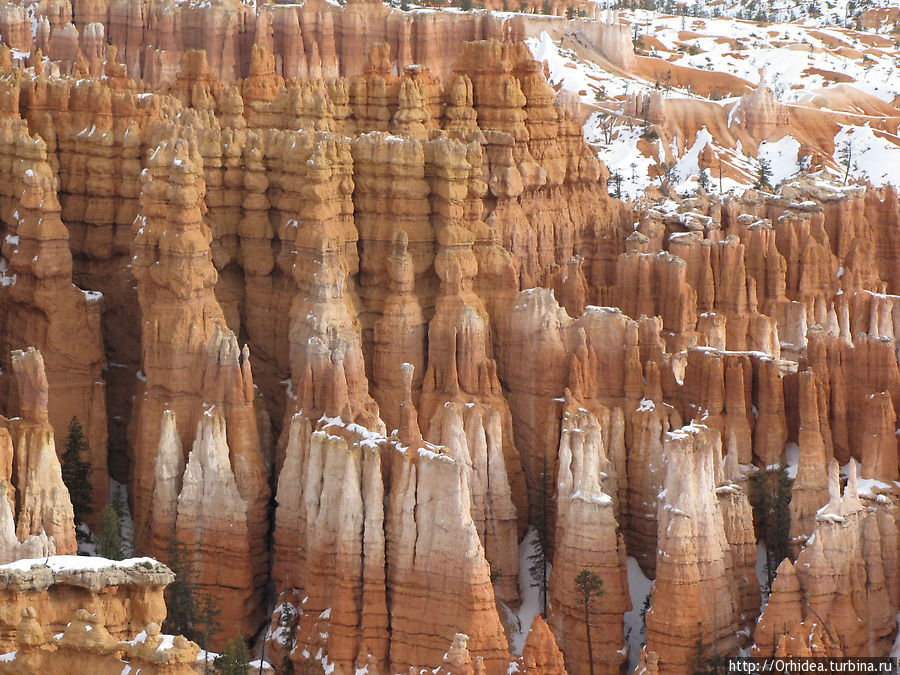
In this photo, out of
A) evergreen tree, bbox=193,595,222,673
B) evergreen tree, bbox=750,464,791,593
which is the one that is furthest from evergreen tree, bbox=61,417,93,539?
evergreen tree, bbox=750,464,791,593

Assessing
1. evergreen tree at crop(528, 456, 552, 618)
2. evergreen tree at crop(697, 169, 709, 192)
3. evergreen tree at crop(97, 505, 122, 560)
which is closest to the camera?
evergreen tree at crop(97, 505, 122, 560)

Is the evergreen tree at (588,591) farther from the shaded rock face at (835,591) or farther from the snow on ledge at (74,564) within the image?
the snow on ledge at (74,564)

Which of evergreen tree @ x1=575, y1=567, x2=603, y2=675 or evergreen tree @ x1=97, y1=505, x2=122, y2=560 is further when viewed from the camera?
evergreen tree @ x1=97, y1=505, x2=122, y2=560

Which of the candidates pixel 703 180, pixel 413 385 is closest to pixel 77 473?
pixel 413 385

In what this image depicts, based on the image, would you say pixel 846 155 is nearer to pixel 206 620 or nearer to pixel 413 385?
pixel 413 385

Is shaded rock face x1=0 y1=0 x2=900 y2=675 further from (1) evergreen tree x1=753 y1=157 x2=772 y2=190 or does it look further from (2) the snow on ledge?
(1) evergreen tree x1=753 y1=157 x2=772 y2=190

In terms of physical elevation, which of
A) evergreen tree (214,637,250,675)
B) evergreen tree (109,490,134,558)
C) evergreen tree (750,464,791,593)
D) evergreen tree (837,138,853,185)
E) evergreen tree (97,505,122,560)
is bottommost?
evergreen tree (214,637,250,675)

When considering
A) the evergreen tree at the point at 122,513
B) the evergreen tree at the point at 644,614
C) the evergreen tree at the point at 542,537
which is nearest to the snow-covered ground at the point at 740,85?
the evergreen tree at the point at 542,537
